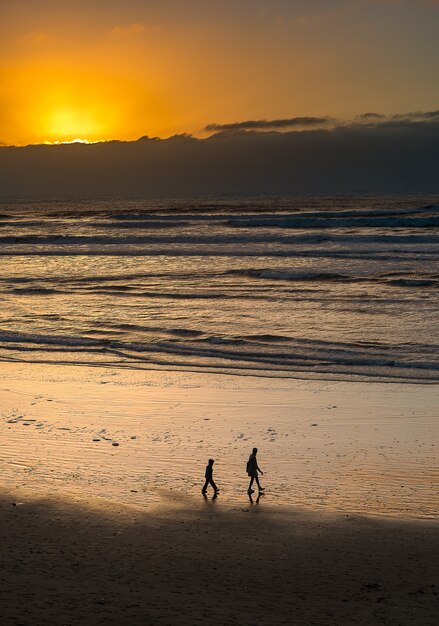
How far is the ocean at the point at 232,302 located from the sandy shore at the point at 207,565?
10039 millimetres

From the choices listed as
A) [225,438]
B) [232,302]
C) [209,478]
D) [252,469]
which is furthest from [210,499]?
[232,302]

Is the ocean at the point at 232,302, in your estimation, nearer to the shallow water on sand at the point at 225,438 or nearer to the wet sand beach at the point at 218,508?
the shallow water on sand at the point at 225,438

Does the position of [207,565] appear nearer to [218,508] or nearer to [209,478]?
[218,508]

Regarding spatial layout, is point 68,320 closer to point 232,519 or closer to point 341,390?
point 341,390

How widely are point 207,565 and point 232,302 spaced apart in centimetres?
2507

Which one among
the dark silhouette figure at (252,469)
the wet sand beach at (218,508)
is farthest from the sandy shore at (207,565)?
the dark silhouette figure at (252,469)

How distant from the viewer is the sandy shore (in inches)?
379

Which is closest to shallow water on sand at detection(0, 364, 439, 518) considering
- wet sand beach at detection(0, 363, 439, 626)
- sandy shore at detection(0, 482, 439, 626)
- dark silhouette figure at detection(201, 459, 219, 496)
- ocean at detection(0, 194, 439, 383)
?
wet sand beach at detection(0, 363, 439, 626)

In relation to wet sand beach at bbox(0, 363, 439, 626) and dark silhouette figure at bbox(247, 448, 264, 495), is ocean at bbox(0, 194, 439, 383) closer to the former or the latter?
wet sand beach at bbox(0, 363, 439, 626)

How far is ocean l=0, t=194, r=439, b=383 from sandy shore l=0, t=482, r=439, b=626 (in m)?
10.0

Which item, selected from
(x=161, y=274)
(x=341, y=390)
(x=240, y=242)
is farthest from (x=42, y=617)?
(x=240, y=242)

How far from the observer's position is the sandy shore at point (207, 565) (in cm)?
962

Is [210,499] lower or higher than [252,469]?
lower

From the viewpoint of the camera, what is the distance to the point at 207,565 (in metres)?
10.9
